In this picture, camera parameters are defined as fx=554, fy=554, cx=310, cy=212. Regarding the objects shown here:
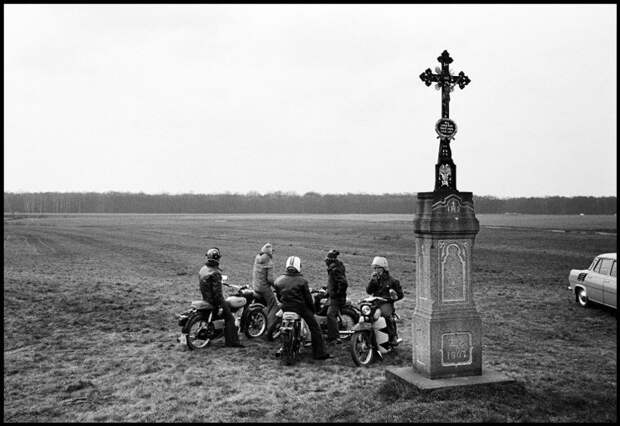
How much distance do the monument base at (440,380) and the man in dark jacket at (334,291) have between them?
8.66ft

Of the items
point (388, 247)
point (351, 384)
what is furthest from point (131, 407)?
point (388, 247)

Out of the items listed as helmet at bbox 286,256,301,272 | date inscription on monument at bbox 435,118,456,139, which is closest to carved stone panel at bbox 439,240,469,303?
date inscription on monument at bbox 435,118,456,139

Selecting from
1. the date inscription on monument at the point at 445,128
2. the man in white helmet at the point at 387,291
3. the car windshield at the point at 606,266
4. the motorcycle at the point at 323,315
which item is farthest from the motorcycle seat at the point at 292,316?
the car windshield at the point at 606,266

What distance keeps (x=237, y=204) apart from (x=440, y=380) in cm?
16440

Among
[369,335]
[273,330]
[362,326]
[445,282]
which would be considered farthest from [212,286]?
[445,282]

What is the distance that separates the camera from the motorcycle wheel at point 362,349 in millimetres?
9031

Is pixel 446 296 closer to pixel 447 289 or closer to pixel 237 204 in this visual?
pixel 447 289

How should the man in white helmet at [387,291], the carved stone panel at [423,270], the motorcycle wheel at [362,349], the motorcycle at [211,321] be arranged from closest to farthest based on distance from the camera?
1. the carved stone panel at [423,270]
2. the motorcycle wheel at [362,349]
3. the man in white helmet at [387,291]
4. the motorcycle at [211,321]

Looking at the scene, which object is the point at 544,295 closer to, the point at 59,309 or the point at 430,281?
the point at 430,281

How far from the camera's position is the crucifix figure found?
775 cm

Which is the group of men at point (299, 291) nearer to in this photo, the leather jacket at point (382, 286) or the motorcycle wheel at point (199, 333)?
the leather jacket at point (382, 286)

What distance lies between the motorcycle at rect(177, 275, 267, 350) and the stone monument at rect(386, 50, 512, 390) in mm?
3948

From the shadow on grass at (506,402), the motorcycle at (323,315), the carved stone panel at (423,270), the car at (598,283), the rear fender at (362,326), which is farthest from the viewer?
the car at (598,283)

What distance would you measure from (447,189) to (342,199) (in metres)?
164
